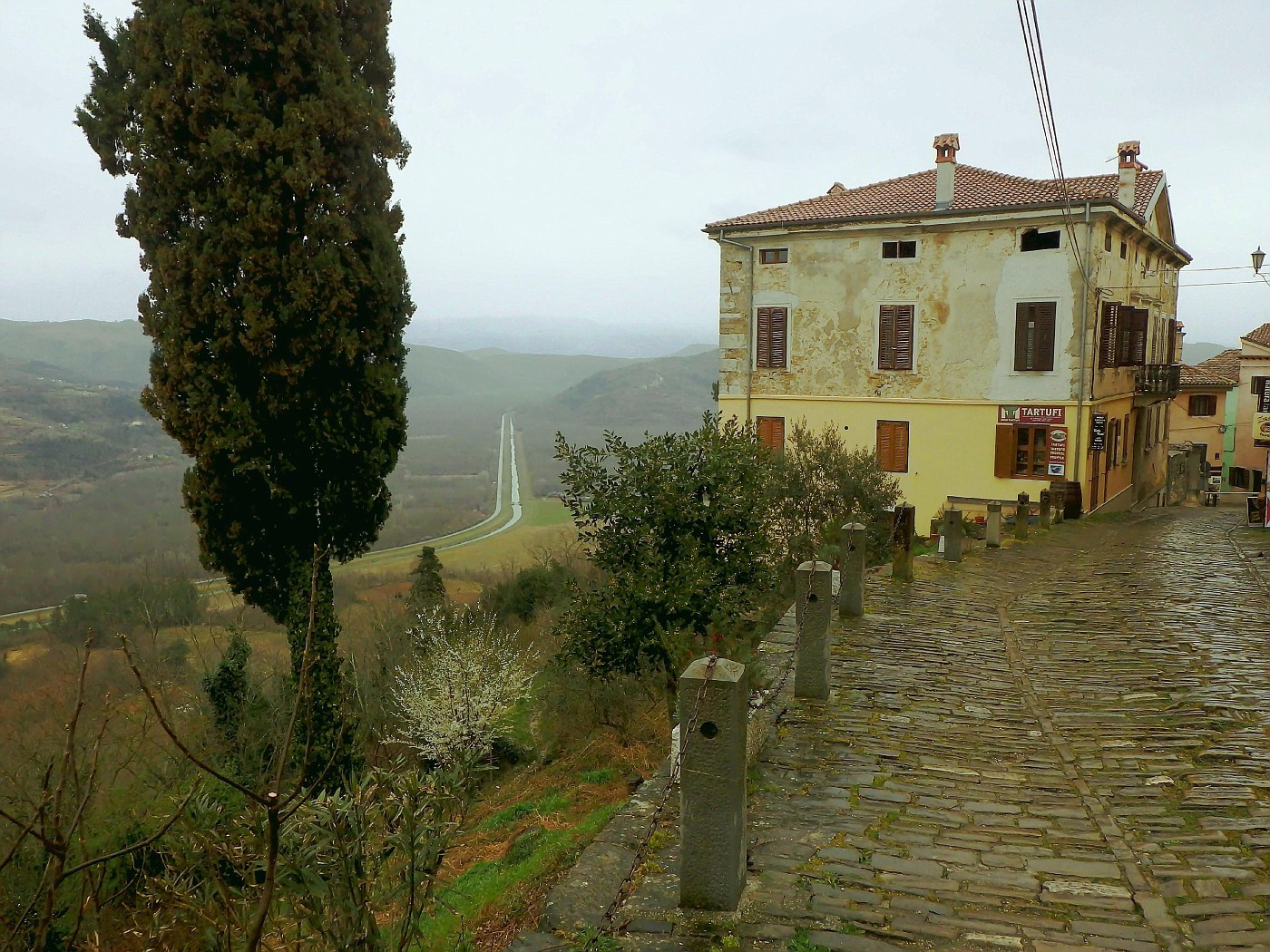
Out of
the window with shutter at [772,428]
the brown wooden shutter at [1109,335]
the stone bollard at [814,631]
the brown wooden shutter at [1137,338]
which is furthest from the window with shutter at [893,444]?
the stone bollard at [814,631]

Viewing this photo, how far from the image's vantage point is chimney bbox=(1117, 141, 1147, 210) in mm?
24984

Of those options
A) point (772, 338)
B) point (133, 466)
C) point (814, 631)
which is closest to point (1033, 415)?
point (772, 338)

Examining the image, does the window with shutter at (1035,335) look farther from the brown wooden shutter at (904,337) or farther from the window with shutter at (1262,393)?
the window with shutter at (1262,393)

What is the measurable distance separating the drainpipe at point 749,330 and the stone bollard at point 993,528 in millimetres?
9609

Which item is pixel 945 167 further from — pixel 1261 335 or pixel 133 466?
pixel 133 466

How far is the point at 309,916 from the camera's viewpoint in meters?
3.02

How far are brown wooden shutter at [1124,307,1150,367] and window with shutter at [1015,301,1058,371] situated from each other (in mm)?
3858

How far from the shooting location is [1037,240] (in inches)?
877

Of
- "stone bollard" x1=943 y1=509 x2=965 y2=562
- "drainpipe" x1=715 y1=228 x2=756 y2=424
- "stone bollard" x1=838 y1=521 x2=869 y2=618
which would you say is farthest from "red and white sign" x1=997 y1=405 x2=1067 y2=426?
"stone bollard" x1=838 y1=521 x2=869 y2=618

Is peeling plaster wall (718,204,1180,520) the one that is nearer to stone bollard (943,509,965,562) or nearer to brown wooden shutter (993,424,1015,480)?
brown wooden shutter (993,424,1015,480)

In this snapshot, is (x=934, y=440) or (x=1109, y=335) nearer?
(x=1109, y=335)

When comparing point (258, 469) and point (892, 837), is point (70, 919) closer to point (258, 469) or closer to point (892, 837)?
point (258, 469)

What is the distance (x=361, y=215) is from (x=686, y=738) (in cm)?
1104

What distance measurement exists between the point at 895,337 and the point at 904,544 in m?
12.2
